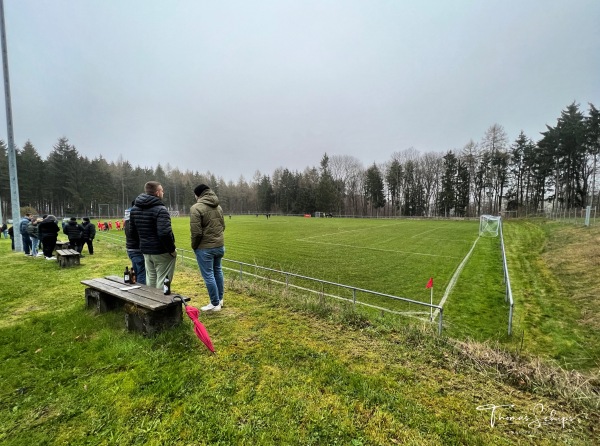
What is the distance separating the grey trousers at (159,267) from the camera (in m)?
4.20

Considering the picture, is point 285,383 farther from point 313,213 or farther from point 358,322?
point 313,213

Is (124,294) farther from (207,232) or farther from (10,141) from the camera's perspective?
(10,141)

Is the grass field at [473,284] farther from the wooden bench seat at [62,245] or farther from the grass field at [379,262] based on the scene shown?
the wooden bench seat at [62,245]

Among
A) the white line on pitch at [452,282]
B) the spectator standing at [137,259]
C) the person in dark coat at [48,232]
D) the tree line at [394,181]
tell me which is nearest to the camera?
the spectator standing at [137,259]

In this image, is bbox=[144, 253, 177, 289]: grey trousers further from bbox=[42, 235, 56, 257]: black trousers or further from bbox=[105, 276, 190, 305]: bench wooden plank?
bbox=[42, 235, 56, 257]: black trousers

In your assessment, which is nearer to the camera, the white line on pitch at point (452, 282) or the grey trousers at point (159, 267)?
the grey trousers at point (159, 267)

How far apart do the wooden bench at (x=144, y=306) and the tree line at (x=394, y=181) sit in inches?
1643

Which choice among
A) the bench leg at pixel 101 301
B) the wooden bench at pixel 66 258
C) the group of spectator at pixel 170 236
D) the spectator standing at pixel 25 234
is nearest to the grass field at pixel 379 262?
the wooden bench at pixel 66 258

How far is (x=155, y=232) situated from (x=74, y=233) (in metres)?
8.78

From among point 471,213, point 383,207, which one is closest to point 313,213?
point 383,207

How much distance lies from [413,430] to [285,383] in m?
1.19

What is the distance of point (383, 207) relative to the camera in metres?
70.9

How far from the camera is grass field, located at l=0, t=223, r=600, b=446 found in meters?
2.09

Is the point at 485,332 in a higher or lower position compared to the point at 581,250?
lower
